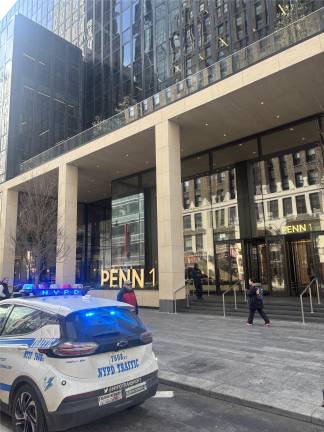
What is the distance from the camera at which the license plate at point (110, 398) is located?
4.10 m

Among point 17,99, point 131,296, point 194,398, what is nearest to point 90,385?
point 194,398

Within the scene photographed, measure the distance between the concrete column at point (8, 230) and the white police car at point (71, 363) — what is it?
26.5 metres

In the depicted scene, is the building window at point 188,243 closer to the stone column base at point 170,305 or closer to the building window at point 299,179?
the stone column base at point 170,305

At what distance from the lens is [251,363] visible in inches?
293

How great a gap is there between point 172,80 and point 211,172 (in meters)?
7.77

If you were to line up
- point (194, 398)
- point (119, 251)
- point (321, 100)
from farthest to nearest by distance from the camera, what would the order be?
point (119, 251) → point (321, 100) → point (194, 398)

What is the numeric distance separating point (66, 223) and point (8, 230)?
847cm

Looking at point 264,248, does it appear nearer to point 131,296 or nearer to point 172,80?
point 131,296

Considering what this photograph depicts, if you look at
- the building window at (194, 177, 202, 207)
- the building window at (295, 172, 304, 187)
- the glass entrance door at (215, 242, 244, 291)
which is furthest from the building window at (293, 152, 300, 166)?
the building window at (194, 177, 202, 207)

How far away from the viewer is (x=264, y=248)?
62.5 feet

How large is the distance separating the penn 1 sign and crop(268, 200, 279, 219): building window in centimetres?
685

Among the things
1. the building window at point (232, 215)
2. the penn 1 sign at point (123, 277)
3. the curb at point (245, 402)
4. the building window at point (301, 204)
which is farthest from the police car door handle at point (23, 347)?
the building window at point (232, 215)

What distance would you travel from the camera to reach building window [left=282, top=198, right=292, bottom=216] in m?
17.8

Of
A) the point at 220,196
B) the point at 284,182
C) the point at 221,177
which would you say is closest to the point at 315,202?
the point at 284,182
